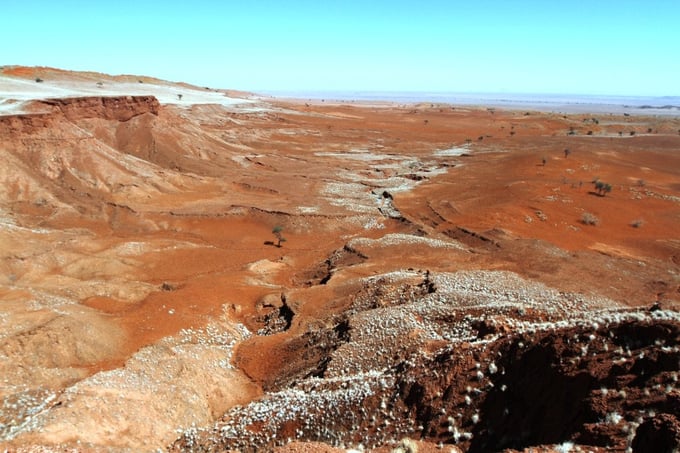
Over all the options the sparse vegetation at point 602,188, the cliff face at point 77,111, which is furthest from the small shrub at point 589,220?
the cliff face at point 77,111

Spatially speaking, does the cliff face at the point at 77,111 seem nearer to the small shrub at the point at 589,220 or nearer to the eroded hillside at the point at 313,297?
the eroded hillside at the point at 313,297

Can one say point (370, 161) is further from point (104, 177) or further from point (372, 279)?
point (372, 279)

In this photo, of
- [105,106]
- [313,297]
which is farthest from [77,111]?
[313,297]

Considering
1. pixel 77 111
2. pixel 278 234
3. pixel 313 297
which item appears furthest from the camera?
pixel 77 111

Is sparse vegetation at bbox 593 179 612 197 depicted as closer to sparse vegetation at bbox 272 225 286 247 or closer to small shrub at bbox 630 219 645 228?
small shrub at bbox 630 219 645 228

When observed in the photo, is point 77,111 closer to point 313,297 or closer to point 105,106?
point 105,106
